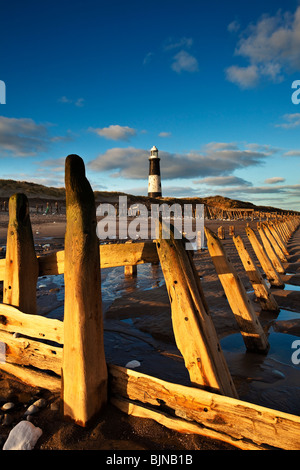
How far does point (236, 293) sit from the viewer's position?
13.7ft

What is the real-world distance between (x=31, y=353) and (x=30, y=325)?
38 cm

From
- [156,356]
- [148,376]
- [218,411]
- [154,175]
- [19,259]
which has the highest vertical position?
[154,175]

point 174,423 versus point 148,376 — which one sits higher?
point 148,376

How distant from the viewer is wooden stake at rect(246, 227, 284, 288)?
7705 millimetres

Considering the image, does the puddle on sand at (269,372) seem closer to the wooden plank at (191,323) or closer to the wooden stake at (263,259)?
the wooden plank at (191,323)

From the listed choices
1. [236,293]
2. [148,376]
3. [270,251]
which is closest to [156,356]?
[236,293]

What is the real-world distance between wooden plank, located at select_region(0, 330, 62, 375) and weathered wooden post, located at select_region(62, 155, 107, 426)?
0.55 metres

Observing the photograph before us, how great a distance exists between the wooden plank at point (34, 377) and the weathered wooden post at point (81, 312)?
515 millimetres

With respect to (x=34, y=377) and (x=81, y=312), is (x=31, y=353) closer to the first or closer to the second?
(x=34, y=377)

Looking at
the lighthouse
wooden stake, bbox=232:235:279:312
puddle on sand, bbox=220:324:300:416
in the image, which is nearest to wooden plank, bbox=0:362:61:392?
puddle on sand, bbox=220:324:300:416

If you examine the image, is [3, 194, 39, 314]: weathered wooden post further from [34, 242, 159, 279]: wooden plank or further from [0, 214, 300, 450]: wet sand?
[0, 214, 300, 450]: wet sand

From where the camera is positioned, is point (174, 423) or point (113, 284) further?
point (113, 284)

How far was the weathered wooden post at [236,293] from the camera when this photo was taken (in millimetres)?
4059
